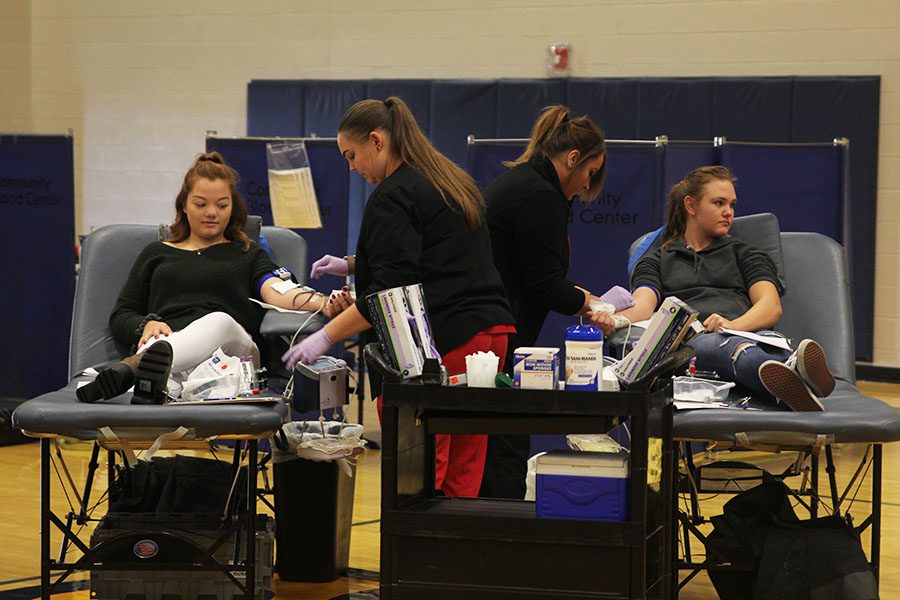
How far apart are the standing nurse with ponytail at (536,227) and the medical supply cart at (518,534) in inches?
29.1

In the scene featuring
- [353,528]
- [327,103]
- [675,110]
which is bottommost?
[353,528]

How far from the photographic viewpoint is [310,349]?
2.96 meters

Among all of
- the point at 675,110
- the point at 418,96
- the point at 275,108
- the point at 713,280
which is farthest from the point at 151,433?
the point at 275,108

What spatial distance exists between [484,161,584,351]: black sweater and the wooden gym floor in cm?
56

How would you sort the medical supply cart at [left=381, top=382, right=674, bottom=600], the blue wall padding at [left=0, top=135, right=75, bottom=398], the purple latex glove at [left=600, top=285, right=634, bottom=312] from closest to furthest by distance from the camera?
the medical supply cart at [left=381, top=382, right=674, bottom=600]
the purple latex glove at [left=600, top=285, right=634, bottom=312]
the blue wall padding at [left=0, top=135, right=75, bottom=398]

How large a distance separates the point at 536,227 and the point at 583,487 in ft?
3.03

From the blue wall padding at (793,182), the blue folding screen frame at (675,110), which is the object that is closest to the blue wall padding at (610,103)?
the blue folding screen frame at (675,110)

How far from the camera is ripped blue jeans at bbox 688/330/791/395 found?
122 inches

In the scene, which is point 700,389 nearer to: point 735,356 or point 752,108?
point 735,356

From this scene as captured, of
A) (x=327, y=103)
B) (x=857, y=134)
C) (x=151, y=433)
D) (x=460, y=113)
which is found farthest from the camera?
(x=327, y=103)

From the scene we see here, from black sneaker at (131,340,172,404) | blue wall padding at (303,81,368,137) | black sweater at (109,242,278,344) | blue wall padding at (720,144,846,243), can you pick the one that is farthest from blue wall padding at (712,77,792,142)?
black sneaker at (131,340,172,404)

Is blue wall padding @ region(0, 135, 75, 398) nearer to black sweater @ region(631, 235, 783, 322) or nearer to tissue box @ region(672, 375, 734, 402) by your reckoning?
black sweater @ region(631, 235, 783, 322)

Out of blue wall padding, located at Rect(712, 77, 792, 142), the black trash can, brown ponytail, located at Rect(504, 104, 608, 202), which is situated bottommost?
the black trash can

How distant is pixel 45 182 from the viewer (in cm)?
545
